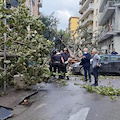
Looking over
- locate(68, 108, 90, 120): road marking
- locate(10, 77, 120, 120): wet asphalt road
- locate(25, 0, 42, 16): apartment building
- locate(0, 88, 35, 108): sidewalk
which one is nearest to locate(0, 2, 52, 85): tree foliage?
locate(0, 88, 35, 108): sidewalk

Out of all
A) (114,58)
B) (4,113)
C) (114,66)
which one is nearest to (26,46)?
(4,113)

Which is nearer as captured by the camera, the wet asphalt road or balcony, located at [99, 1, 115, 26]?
the wet asphalt road

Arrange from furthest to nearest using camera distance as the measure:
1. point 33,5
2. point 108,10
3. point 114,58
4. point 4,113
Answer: point 33,5, point 108,10, point 114,58, point 4,113

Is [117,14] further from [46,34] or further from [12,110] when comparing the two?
[12,110]

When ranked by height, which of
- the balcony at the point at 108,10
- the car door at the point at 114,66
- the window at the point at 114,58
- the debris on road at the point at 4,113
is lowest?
the debris on road at the point at 4,113

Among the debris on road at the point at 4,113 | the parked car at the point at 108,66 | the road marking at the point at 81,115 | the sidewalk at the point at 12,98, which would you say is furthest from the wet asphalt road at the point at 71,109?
the parked car at the point at 108,66

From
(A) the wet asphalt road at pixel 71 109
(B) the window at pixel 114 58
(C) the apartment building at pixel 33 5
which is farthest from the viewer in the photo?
(C) the apartment building at pixel 33 5

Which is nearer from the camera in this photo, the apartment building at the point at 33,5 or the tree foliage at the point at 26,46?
the tree foliage at the point at 26,46

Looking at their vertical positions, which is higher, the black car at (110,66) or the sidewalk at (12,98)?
the black car at (110,66)

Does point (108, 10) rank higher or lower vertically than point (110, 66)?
higher

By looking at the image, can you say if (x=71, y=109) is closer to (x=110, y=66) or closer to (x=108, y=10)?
(x=110, y=66)

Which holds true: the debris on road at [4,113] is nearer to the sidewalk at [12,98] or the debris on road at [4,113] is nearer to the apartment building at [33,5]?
the sidewalk at [12,98]

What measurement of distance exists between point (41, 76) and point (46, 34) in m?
25.3

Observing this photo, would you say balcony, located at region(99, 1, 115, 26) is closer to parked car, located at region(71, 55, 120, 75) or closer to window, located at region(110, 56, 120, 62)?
window, located at region(110, 56, 120, 62)
